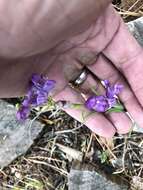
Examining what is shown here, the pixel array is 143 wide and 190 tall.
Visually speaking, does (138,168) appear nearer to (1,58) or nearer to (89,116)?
(89,116)

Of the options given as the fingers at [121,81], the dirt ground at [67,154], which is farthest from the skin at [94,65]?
the dirt ground at [67,154]

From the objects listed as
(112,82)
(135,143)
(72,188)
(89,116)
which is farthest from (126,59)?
(72,188)

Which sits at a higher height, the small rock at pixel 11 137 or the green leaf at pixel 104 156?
the small rock at pixel 11 137

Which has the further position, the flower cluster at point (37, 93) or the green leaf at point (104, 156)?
the green leaf at point (104, 156)

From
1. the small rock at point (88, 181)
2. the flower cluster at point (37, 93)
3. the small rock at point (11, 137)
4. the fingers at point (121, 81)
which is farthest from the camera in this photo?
the small rock at point (11, 137)

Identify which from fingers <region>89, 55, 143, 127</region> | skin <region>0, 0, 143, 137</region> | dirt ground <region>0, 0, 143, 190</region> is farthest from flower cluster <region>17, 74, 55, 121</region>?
dirt ground <region>0, 0, 143, 190</region>

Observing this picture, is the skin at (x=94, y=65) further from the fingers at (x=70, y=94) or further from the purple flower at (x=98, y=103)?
the purple flower at (x=98, y=103)

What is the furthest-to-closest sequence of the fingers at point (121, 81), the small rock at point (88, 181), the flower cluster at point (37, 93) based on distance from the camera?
the small rock at point (88, 181) → the fingers at point (121, 81) → the flower cluster at point (37, 93)

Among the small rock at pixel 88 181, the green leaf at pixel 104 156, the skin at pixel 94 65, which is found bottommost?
the small rock at pixel 88 181

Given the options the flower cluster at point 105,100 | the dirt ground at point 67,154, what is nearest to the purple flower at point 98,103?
the flower cluster at point 105,100
